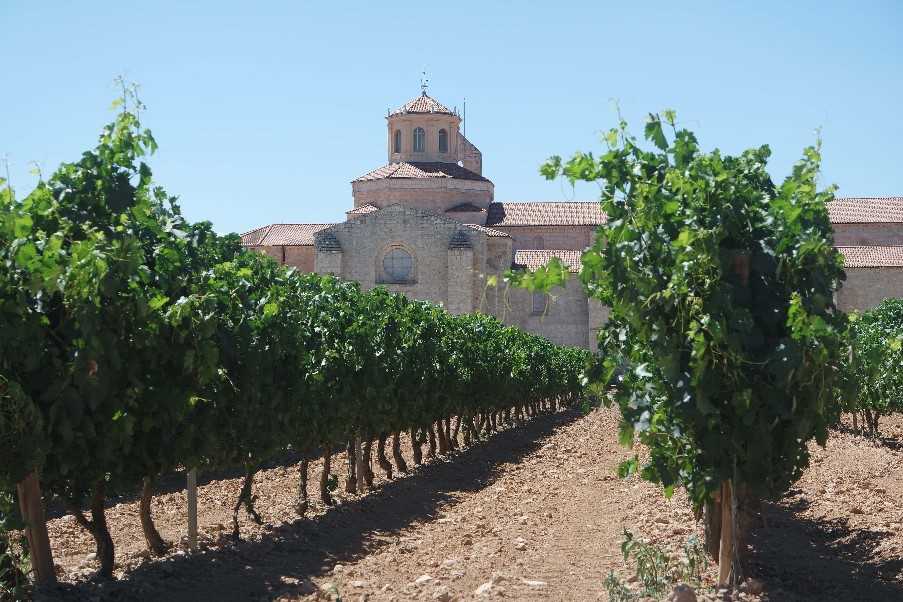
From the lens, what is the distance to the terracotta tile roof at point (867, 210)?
5656 cm

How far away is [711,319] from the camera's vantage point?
581 cm

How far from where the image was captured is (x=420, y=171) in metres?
53.6

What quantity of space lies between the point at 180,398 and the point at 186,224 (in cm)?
167

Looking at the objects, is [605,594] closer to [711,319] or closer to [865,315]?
[711,319]

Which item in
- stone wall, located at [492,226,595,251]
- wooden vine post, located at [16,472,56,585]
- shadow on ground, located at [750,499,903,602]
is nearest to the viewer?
wooden vine post, located at [16,472,56,585]

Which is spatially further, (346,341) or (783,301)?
(346,341)

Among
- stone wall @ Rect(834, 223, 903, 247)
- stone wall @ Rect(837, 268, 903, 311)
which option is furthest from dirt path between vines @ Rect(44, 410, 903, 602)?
stone wall @ Rect(834, 223, 903, 247)

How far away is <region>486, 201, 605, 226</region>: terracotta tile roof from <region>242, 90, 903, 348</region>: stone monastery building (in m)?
0.06

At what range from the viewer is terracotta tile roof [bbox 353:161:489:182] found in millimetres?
53438

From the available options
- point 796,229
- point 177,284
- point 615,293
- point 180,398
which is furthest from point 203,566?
point 796,229

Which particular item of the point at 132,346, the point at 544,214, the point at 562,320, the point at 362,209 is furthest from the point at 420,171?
the point at 132,346

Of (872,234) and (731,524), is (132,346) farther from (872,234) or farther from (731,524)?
(872,234)

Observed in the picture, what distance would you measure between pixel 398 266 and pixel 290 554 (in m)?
38.1

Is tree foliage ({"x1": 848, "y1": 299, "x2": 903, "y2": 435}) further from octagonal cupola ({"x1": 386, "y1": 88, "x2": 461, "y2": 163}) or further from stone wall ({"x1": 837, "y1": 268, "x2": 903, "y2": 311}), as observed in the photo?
octagonal cupola ({"x1": 386, "y1": 88, "x2": 461, "y2": 163})
